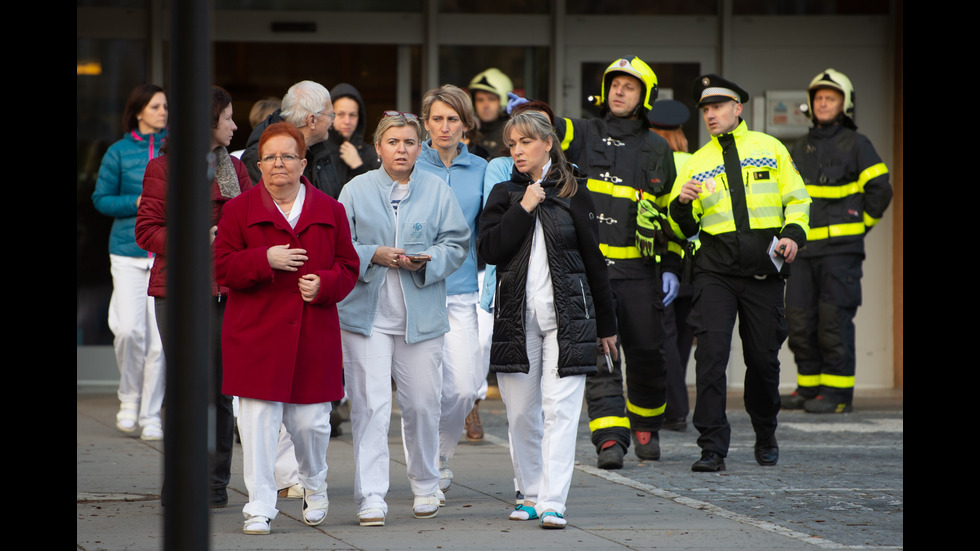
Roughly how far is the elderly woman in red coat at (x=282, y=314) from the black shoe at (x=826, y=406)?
611 cm

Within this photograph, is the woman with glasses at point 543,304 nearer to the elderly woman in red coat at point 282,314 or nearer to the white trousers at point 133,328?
the elderly woman in red coat at point 282,314

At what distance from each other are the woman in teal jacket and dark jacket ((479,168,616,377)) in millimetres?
3546

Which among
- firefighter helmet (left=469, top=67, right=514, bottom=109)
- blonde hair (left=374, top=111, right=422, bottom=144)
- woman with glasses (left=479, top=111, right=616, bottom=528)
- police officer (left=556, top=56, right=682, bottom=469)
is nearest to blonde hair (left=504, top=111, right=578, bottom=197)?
woman with glasses (left=479, top=111, right=616, bottom=528)

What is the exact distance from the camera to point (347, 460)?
839cm

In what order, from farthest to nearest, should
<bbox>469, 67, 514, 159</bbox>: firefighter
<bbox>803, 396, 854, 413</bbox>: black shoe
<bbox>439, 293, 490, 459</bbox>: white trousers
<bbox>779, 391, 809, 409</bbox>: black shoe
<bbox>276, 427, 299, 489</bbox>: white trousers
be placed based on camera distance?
<bbox>779, 391, 809, 409</bbox>: black shoe, <bbox>803, 396, 854, 413</bbox>: black shoe, <bbox>469, 67, 514, 159</bbox>: firefighter, <bbox>276, 427, 299, 489</bbox>: white trousers, <bbox>439, 293, 490, 459</bbox>: white trousers

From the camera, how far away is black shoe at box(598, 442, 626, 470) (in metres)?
8.03

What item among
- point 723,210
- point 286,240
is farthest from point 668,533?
point 723,210

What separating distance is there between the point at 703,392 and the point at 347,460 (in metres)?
2.20

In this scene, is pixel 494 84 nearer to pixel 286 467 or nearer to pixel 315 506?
pixel 286 467

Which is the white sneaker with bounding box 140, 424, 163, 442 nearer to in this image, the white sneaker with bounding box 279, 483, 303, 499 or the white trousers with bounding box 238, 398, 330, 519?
the white sneaker with bounding box 279, 483, 303, 499

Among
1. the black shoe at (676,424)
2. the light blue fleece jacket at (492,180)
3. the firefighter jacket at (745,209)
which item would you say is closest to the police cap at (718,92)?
the firefighter jacket at (745,209)

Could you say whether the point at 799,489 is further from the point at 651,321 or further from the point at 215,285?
the point at 215,285
